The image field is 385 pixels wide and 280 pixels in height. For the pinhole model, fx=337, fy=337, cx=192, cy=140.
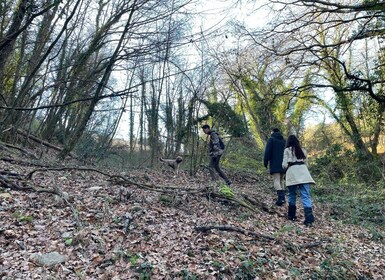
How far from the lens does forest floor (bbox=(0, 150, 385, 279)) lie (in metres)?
3.60

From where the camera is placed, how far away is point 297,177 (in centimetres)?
668

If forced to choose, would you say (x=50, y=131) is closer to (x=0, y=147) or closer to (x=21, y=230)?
(x=0, y=147)

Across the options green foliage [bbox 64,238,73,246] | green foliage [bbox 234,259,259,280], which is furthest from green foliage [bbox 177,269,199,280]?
green foliage [bbox 64,238,73,246]

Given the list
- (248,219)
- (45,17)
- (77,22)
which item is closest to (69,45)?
(77,22)

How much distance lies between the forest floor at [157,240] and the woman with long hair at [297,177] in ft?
1.06

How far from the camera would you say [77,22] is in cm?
1179

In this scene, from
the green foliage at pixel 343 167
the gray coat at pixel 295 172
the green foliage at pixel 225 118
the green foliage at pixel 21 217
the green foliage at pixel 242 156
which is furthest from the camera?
the green foliage at pixel 242 156

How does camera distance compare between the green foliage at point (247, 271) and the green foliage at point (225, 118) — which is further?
the green foliage at point (225, 118)

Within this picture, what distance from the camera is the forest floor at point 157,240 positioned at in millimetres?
3596

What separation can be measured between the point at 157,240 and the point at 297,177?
3.50m

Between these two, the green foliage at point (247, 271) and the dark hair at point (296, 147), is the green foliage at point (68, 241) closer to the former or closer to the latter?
the green foliage at point (247, 271)

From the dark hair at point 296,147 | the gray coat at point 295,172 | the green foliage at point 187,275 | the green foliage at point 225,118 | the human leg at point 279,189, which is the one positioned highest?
the green foliage at point 225,118

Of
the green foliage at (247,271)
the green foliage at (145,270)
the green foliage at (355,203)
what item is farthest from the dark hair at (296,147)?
the green foliage at (145,270)

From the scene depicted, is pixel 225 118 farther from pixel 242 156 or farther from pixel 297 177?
pixel 297 177
